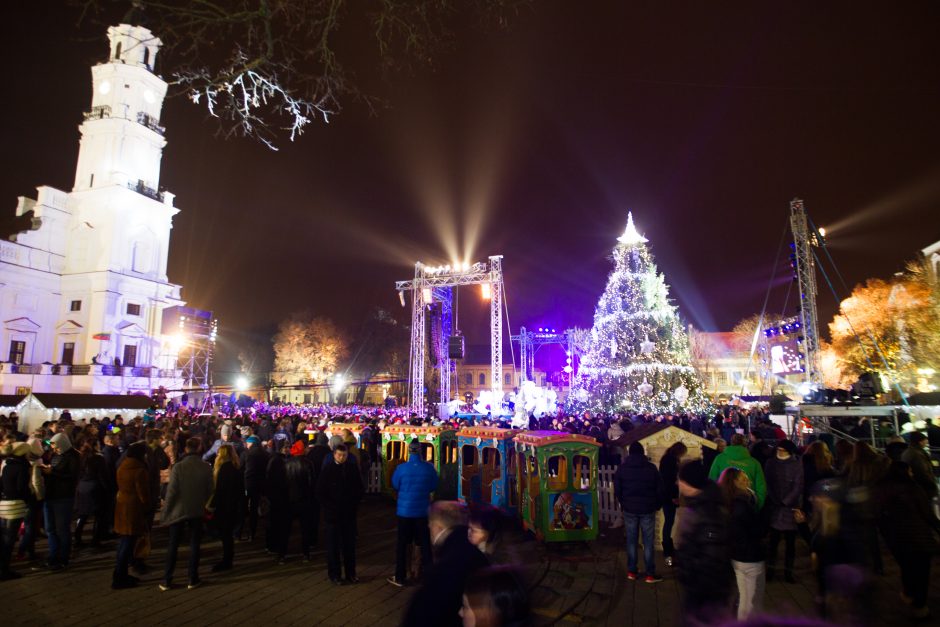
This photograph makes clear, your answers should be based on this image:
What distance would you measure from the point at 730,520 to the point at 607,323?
25165 mm

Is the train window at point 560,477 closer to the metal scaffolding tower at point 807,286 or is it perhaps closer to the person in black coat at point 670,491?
the person in black coat at point 670,491

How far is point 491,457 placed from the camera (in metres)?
10.1

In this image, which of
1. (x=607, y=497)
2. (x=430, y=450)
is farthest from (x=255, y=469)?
(x=607, y=497)

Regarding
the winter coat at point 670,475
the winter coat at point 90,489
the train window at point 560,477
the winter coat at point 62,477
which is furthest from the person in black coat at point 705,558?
the winter coat at point 90,489

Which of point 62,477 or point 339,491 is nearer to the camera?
point 339,491

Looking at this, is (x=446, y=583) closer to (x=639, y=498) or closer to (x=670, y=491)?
(x=639, y=498)

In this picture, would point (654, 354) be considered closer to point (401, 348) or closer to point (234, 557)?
point (234, 557)

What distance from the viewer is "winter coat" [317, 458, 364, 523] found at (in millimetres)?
6297

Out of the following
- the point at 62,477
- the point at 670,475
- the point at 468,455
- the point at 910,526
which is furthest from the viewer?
the point at 468,455

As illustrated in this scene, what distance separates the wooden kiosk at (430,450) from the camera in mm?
10570

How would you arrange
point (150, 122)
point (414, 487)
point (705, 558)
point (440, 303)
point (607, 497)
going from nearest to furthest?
point (705, 558), point (414, 487), point (607, 497), point (440, 303), point (150, 122)

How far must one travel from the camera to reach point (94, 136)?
119 feet

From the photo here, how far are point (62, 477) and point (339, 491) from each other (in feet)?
12.1

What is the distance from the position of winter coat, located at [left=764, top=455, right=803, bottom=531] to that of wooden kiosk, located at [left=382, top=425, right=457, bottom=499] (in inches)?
233
